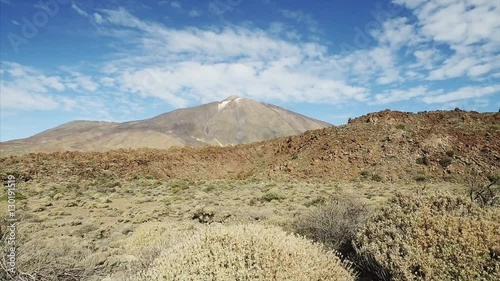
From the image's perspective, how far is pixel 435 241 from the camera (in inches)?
Result: 175

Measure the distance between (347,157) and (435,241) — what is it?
30467mm

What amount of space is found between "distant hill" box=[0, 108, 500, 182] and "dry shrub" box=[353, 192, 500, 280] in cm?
2607

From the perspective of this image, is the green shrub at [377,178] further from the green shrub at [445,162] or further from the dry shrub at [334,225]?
the dry shrub at [334,225]

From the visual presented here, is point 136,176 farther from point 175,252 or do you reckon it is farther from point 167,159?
point 175,252

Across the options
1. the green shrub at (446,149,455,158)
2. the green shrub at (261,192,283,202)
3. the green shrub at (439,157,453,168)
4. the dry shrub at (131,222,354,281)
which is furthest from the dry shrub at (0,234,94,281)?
the green shrub at (446,149,455,158)

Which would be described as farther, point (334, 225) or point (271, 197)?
point (271, 197)

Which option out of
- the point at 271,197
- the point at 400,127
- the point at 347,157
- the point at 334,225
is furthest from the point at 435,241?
the point at 400,127

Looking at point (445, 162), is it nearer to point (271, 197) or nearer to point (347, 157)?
point (347, 157)

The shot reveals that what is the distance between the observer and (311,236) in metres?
7.48

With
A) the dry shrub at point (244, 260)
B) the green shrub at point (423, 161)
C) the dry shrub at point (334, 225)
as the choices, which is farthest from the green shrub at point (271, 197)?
the green shrub at point (423, 161)

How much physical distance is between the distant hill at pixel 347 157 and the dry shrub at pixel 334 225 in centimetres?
2355

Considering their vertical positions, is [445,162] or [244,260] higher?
[244,260]

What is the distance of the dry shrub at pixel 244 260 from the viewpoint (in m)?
4.09

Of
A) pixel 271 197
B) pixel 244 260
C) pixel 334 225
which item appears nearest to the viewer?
pixel 244 260
